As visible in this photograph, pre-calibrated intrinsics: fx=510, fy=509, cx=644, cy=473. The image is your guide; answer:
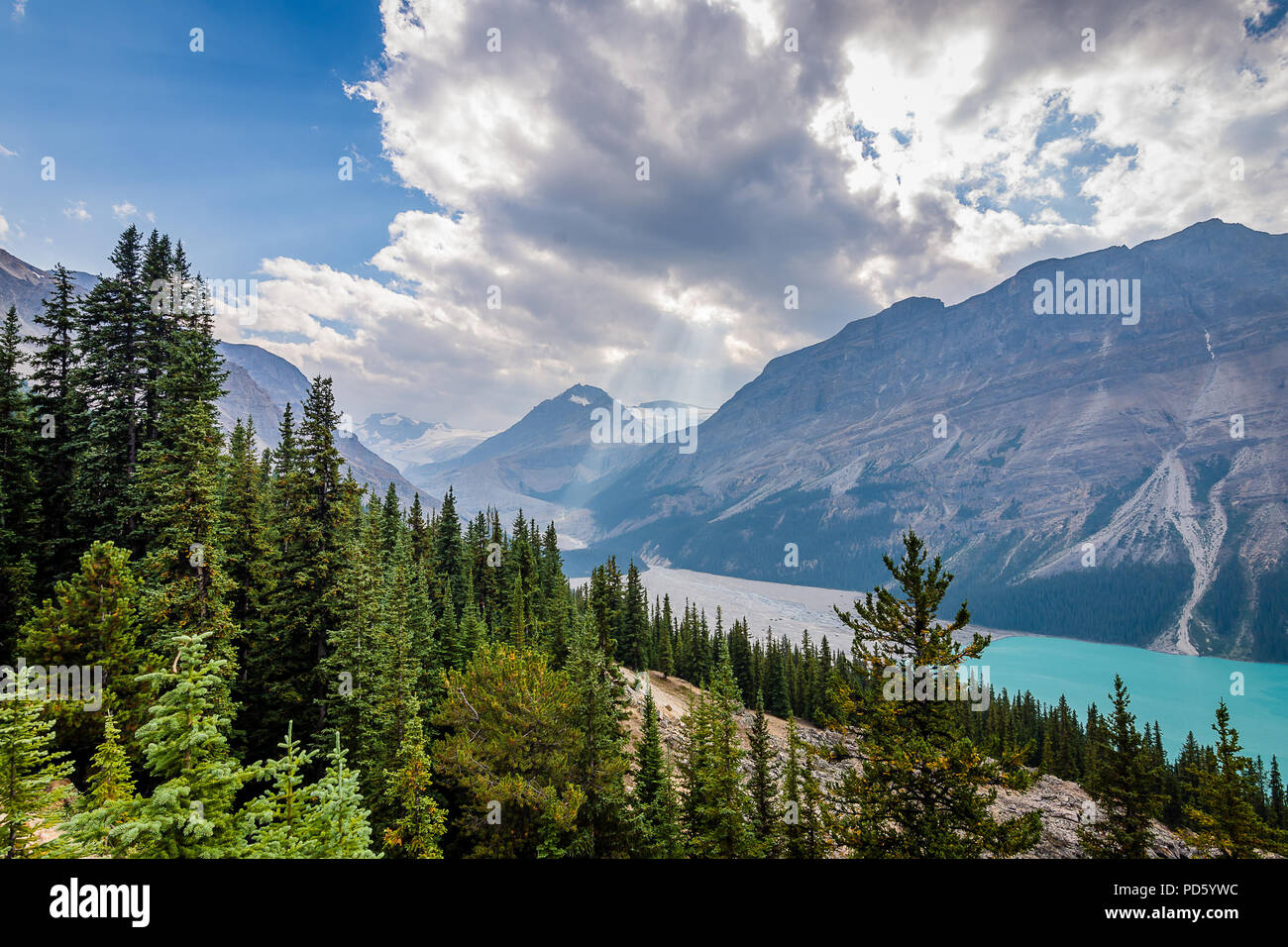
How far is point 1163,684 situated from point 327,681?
212 m

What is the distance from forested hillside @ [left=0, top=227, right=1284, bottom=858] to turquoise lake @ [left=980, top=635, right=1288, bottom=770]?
124507 mm

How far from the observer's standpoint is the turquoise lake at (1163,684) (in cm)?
11350

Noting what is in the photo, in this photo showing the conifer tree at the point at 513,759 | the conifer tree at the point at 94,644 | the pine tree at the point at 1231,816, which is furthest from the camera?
the pine tree at the point at 1231,816

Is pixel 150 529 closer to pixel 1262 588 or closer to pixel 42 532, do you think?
pixel 42 532

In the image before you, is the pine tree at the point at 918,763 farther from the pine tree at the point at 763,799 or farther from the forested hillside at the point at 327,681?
the pine tree at the point at 763,799

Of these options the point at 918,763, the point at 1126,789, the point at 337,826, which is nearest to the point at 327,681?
the point at 337,826

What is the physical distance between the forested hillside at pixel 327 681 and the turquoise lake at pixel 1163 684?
125m

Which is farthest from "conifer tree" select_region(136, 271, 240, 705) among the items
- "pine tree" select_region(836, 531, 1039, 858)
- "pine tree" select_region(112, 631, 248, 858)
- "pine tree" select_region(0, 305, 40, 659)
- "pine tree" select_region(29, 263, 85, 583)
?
"pine tree" select_region(836, 531, 1039, 858)

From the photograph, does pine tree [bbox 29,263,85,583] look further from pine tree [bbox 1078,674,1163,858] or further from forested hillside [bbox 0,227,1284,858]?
pine tree [bbox 1078,674,1163,858]

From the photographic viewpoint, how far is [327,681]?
24.3 meters

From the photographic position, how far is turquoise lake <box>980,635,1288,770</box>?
113500 millimetres

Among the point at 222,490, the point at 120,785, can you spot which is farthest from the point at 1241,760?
the point at 222,490

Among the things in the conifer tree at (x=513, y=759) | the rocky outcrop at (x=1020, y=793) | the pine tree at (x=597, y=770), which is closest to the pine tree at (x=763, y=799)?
the pine tree at (x=597, y=770)
